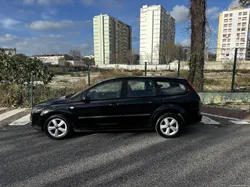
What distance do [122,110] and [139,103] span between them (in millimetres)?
437

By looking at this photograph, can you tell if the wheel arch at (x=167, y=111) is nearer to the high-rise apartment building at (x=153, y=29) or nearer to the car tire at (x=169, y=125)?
the car tire at (x=169, y=125)

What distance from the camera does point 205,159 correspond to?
3254 millimetres

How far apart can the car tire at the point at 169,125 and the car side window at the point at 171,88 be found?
55cm

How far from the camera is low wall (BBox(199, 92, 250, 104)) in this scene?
26.6 ft

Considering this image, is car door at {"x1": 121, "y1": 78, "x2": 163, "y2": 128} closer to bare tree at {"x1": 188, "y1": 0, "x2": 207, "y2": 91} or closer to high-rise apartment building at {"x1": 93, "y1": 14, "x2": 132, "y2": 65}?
bare tree at {"x1": 188, "y1": 0, "x2": 207, "y2": 91}

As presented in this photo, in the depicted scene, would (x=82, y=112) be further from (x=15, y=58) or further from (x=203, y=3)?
(x=203, y=3)

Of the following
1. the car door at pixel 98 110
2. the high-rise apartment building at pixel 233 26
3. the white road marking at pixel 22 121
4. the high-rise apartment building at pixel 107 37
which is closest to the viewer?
the car door at pixel 98 110

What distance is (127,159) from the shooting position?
10.8 feet

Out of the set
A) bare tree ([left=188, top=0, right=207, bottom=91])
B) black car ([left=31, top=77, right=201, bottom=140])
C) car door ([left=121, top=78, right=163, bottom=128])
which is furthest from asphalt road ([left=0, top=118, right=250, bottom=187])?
bare tree ([left=188, top=0, right=207, bottom=91])

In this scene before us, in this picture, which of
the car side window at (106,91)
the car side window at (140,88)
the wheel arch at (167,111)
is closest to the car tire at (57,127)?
the car side window at (106,91)

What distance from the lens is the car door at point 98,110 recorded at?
13.8 ft

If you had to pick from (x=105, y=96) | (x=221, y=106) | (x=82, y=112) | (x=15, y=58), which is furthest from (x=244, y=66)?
(x=15, y=58)

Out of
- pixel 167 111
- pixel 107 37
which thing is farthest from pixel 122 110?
pixel 107 37

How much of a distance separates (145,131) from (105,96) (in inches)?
56.7
